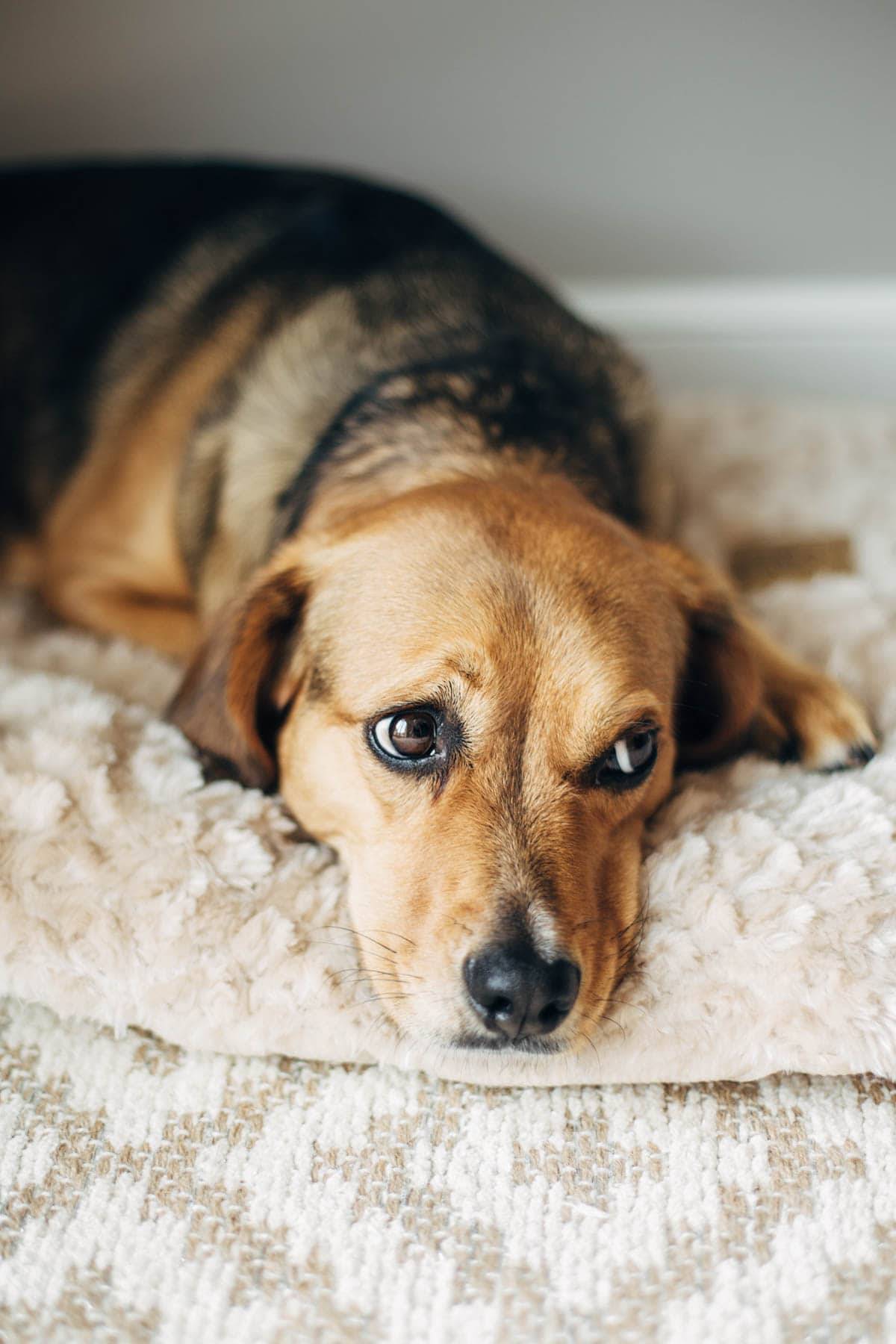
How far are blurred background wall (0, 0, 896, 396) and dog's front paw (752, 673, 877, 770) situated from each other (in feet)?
7.07

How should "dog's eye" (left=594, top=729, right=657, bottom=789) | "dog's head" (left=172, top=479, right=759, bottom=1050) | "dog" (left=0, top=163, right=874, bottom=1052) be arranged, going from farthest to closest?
1. "dog's eye" (left=594, top=729, right=657, bottom=789)
2. "dog" (left=0, top=163, right=874, bottom=1052)
3. "dog's head" (left=172, top=479, right=759, bottom=1050)

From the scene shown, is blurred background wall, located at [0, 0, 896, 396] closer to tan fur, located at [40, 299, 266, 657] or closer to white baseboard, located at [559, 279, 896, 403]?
white baseboard, located at [559, 279, 896, 403]

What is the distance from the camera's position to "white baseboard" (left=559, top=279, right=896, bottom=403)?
3.99 metres

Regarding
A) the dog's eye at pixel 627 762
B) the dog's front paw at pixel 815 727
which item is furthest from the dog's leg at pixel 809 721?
the dog's eye at pixel 627 762

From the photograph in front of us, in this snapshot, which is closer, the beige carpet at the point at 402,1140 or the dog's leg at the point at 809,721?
the beige carpet at the point at 402,1140

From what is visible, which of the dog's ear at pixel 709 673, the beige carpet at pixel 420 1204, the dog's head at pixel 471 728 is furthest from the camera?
the dog's ear at pixel 709 673

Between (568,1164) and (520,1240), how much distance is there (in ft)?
0.48

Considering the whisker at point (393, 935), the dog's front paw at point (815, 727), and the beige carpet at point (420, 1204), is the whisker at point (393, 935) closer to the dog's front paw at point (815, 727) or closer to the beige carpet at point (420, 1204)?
the beige carpet at point (420, 1204)

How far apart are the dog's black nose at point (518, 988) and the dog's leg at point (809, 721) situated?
2.83 feet

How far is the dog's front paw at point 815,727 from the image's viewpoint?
2.22 metres

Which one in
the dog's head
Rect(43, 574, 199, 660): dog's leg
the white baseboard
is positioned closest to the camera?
the dog's head

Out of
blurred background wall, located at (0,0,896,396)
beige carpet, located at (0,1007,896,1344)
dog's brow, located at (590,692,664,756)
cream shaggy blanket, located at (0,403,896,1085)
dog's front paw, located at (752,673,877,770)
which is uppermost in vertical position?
blurred background wall, located at (0,0,896,396)

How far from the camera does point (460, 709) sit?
1796 mm

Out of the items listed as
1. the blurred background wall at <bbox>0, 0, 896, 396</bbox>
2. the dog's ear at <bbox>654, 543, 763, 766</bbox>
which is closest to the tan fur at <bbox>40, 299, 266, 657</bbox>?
the blurred background wall at <bbox>0, 0, 896, 396</bbox>
